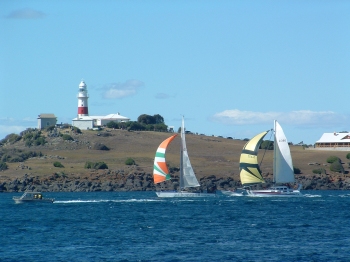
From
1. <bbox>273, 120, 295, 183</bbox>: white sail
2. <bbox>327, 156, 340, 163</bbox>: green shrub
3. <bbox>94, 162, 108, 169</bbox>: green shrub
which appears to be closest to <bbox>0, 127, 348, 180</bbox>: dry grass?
<bbox>94, 162, 108, 169</bbox>: green shrub

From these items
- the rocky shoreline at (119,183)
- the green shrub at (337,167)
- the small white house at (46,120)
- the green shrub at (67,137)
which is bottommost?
the rocky shoreline at (119,183)

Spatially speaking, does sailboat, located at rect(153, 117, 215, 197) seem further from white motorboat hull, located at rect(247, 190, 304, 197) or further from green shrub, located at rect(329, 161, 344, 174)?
green shrub, located at rect(329, 161, 344, 174)

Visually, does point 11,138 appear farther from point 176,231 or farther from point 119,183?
point 176,231

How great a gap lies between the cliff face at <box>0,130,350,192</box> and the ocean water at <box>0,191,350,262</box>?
86.2ft

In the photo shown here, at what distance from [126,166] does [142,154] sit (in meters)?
13.2

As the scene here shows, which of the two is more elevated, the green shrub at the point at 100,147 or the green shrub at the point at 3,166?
the green shrub at the point at 100,147

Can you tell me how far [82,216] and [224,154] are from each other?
232 feet

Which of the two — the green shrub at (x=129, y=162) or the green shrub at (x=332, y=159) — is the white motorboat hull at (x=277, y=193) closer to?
the green shrub at (x=129, y=162)

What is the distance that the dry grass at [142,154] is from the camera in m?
109

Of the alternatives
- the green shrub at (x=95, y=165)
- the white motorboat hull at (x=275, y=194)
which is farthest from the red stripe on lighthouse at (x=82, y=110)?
the white motorboat hull at (x=275, y=194)

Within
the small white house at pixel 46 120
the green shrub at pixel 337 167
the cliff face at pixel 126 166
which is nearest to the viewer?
the cliff face at pixel 126 166

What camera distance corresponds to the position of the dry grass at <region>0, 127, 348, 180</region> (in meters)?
109

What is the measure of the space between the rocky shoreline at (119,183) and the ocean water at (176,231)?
81.9ft

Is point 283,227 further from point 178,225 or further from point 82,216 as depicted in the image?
point 82,216
